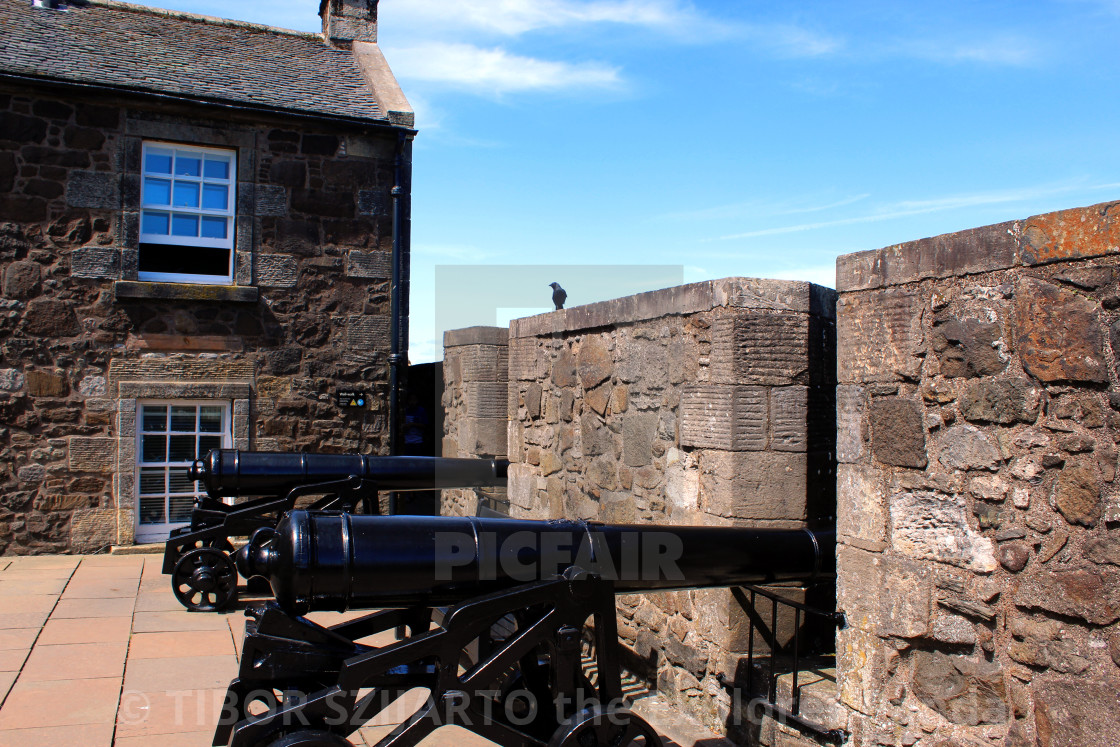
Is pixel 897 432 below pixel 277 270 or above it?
below

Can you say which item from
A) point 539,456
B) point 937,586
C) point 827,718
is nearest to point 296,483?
point 539,456

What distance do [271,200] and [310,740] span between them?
751 cm

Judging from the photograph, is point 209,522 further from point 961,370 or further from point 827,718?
point 961,370

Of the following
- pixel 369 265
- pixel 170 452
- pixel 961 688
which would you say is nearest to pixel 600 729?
pixel 961 688

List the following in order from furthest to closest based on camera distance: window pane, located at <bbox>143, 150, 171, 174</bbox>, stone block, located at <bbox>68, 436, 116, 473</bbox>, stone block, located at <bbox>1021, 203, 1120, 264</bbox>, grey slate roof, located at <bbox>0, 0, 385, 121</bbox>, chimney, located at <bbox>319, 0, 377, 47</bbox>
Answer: chimney, located at <bbox>319, 0, 377, 47</bbox> → window pane, located at <bbox>143, 150, 171, 174</bbox> → grey slate roof, located at <bbox>0, 0, 385, 121</bbox> → stone block, located at <bbox>68, 436, 116, 473</bbox> → stone block, located at <bbox>1021, 203, 1120, 264</bbox>

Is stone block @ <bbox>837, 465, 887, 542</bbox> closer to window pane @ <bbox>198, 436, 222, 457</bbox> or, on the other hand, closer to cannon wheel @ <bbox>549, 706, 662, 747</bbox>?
cannon wheel @ <bbox>549, 706, 662, 747</bbox>

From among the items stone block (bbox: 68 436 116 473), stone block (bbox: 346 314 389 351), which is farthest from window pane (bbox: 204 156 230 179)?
stone block (bbox: 68 436 116 473)

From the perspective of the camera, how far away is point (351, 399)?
935 centimetres

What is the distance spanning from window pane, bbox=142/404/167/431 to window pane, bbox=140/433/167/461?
3.6 inches

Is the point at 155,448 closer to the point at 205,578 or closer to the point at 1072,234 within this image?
the point at 205,578

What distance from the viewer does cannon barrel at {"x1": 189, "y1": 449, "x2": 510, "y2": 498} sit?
20.8 ft

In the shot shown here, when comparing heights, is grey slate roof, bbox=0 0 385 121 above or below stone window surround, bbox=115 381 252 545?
above

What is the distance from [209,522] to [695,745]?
4.25m

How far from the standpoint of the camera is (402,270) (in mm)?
9562
